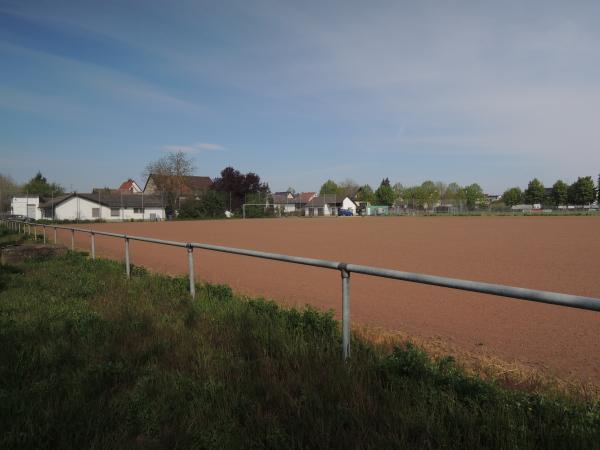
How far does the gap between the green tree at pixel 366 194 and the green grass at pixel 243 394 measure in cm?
11659

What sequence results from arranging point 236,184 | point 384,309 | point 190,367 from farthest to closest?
point 236,184
point 384,309
point 190,367

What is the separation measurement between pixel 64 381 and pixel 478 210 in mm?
91152

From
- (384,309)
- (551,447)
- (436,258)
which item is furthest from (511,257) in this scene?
Answer: (551,447)

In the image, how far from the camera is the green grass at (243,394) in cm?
243

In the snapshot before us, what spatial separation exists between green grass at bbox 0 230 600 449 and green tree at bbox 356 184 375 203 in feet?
383

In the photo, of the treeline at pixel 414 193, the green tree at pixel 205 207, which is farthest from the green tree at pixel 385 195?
the green tree at pixel 205 207

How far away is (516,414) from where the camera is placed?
2689mm

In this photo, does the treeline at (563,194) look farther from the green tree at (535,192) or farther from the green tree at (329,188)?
the green tree at (329,188)

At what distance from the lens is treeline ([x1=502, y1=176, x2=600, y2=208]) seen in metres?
91.4

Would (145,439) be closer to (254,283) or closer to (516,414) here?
(516,414)

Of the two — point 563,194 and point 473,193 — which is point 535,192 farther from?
point 473,193

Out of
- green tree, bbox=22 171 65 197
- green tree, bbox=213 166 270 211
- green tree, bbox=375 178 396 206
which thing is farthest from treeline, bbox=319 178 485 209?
green tree, bbox=22 171 65 197

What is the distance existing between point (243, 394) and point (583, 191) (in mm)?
110363

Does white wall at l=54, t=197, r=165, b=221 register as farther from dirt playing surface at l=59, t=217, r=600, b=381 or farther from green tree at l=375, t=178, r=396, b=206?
green tree at l=375, t=178, r=396, b=206
